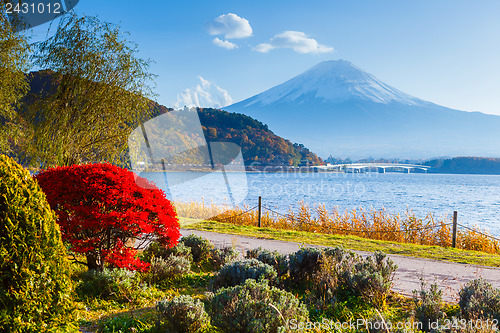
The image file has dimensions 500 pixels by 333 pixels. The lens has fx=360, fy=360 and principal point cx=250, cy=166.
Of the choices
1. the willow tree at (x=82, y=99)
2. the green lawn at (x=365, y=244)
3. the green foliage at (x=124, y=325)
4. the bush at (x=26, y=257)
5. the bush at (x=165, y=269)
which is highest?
the willow tree at (x=82, y=99)

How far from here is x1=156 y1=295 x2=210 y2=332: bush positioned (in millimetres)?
4203

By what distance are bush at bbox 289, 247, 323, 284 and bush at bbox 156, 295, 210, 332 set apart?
2393 mm

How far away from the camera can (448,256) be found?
391 inches

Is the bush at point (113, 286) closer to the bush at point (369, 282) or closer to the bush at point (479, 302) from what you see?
the bush at point (369, 282)

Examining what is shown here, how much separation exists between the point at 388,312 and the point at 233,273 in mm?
2379

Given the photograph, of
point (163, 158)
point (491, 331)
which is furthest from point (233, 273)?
point (163, 158)

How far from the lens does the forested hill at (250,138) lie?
167 feet

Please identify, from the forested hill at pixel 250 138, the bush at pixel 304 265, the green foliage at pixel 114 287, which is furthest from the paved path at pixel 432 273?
the forested hill at pixel 250 138

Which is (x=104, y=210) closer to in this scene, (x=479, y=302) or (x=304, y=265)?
(x=304, y=265)

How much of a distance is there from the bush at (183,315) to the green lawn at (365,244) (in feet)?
23.5

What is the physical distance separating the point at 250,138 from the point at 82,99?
48081mm

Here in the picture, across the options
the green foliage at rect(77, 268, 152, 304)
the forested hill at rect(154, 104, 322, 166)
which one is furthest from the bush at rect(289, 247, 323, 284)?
the forested hill at rect(154, 104, 322, 166)

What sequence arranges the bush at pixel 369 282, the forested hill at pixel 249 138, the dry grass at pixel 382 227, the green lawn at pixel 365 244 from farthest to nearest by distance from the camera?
1. the forested hill at pixel 249 138
2. the dry grass at pixel 382 227
3. the green lawn at pixel 365 244
4. the bush at pixel 369 282

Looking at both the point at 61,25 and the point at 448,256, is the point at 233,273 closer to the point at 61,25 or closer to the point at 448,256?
the point at 448,256
